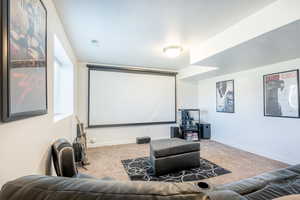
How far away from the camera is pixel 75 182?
60cm

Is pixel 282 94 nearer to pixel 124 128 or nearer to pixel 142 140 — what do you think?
pixel 142 140

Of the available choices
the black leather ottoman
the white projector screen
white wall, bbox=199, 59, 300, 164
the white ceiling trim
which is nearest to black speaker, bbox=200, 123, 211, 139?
white wall, bbox=199, 59, 300, 164

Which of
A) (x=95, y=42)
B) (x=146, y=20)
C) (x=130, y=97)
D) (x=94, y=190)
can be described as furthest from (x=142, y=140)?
(x=94, y=190)

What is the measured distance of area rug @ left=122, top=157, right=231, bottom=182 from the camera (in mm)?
2332

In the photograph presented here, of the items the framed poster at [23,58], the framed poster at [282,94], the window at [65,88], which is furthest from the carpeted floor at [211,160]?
the framed poster at [23,58]

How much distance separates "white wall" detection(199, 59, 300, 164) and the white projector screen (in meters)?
1.54

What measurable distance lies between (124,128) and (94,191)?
157 inches

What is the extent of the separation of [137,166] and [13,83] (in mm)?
2423

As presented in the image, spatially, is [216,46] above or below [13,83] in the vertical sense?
above

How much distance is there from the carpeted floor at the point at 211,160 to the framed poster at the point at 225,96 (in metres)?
1.07

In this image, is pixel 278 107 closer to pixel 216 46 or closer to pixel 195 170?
pixel 216 46

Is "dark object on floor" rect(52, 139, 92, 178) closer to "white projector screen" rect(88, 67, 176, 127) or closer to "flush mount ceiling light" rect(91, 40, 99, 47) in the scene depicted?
"flush mount ceiling light" rect(91, 40, 99, 47)

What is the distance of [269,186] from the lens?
1.00 m

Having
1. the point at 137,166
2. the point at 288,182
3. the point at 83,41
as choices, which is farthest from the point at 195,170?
the point at 83,41
